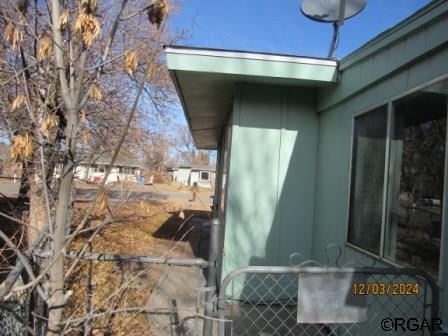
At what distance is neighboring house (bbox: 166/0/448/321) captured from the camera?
238cm

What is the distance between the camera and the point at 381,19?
525 centimetres

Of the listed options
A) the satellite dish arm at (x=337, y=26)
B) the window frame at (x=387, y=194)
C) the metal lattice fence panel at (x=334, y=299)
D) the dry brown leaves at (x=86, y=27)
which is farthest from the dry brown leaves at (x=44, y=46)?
the satellite dish arm at (x=337, y=26)

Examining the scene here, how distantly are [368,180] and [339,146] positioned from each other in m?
0.75

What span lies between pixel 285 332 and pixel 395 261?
5.09ft

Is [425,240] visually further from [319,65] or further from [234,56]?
[234,56]

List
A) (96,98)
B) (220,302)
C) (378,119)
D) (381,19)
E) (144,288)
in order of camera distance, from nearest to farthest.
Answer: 1. (96,98)
2. (220,302)
3. (378,119)
4. (144,288)
5. (381,19)

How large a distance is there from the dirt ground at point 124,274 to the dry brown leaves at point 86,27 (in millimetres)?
913

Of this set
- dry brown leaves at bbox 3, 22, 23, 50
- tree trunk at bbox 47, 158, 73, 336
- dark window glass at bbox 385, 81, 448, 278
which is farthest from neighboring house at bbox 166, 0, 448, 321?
dry brown leaves at bbox 3, 22, 23, 50

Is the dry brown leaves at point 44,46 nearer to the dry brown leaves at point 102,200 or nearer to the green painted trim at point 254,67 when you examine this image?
the dry brown leaves at point 102,200

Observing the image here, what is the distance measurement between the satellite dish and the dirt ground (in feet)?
10.3

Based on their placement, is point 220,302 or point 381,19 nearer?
point 220,302

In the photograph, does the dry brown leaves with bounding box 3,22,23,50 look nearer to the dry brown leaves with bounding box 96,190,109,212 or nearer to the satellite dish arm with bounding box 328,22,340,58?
the dry brown leaves with bounding box 96,190,109,212

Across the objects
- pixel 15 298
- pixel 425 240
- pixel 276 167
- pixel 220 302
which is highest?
pixel 276 167

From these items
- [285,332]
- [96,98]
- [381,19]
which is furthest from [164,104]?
[96,98]
